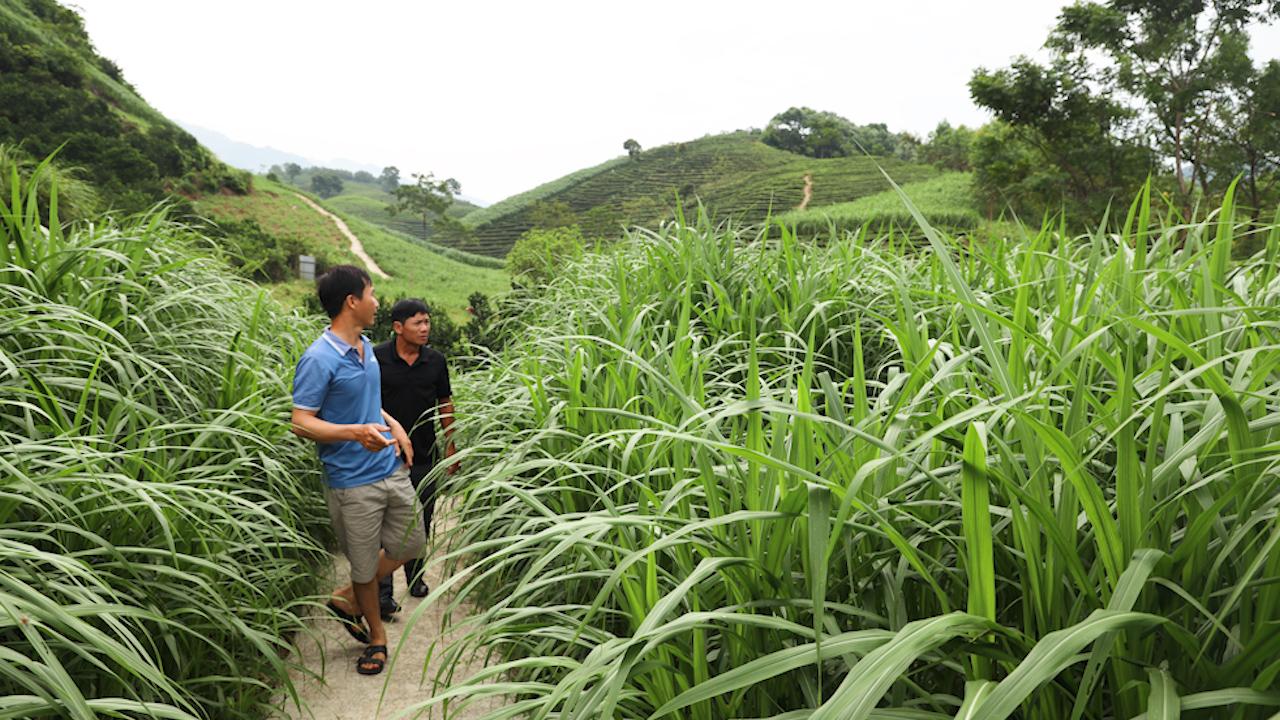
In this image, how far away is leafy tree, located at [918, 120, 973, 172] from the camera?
52.9 metres

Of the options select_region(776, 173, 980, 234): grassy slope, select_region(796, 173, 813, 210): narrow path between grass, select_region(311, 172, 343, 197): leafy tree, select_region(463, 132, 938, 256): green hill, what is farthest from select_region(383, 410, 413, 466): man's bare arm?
select_region(311, 172, 343, 197): leafy tree

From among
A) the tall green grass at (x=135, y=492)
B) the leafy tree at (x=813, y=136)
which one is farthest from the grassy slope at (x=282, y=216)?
the leafy tree at (x=813, y=136)

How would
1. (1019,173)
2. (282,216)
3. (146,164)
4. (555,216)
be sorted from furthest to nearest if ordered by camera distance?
(555,216) → (282,216) → (146,164) → (1019,173)

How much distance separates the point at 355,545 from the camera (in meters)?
2.79

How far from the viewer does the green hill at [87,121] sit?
2683cm

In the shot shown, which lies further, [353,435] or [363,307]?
[363,307]

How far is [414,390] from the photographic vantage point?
137 inches

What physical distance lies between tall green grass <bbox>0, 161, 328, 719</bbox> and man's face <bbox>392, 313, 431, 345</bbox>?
2.03ft

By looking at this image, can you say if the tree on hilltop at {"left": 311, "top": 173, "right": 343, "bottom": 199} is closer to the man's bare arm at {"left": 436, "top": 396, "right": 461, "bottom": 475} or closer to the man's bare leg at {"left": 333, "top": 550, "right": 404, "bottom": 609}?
the man's bare arm at {"left": 436, "top": 396, "right": 461, "bottom": 475}

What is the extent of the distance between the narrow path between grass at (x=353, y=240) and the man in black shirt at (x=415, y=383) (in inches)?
1153

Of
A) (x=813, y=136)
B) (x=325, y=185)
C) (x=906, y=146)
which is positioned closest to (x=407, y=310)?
(x=813, y=136)

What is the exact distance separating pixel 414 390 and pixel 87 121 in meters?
34.0

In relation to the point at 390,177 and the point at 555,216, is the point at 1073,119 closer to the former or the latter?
the point at 555,216

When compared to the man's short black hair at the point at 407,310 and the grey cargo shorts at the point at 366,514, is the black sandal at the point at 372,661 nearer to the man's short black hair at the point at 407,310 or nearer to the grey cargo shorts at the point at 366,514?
the grey cargo shorts at the point at 366,514
